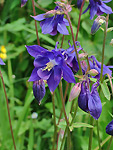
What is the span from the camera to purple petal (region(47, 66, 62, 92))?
78 centimetres

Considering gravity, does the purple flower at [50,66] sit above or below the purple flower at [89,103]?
above

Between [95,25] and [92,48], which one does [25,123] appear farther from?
[95,25]

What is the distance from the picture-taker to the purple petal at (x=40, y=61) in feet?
2.58

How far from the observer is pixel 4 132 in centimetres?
151

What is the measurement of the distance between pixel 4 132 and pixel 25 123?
233 mm

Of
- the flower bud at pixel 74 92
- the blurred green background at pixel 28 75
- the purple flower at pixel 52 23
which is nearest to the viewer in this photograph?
the flower bud at pixel 74 92

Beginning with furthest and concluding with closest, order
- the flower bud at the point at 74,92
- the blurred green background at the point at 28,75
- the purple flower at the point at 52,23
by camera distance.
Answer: the blurred green background at the point at 28,75 < the purple flower at the point at 52,23 < the flower bud at the point at 74,92

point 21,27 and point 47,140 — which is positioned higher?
point 21,27

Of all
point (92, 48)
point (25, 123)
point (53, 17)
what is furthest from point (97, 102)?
point (92, 48)

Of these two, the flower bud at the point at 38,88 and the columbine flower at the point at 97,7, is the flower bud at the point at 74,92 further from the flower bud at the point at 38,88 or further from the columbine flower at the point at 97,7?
the columbine flower at the point at 97,7

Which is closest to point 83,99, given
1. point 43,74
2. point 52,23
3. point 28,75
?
point 43,74

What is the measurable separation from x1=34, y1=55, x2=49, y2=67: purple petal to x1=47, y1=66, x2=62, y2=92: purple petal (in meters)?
0.04

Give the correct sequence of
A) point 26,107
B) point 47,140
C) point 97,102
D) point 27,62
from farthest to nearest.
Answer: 1. point 27,62
2. point 47,140
3. point 26,107
4. point 97,102

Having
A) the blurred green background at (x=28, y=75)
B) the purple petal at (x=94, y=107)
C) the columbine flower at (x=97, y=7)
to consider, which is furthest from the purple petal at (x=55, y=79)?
the blurred green background at (x=28, y=75)
